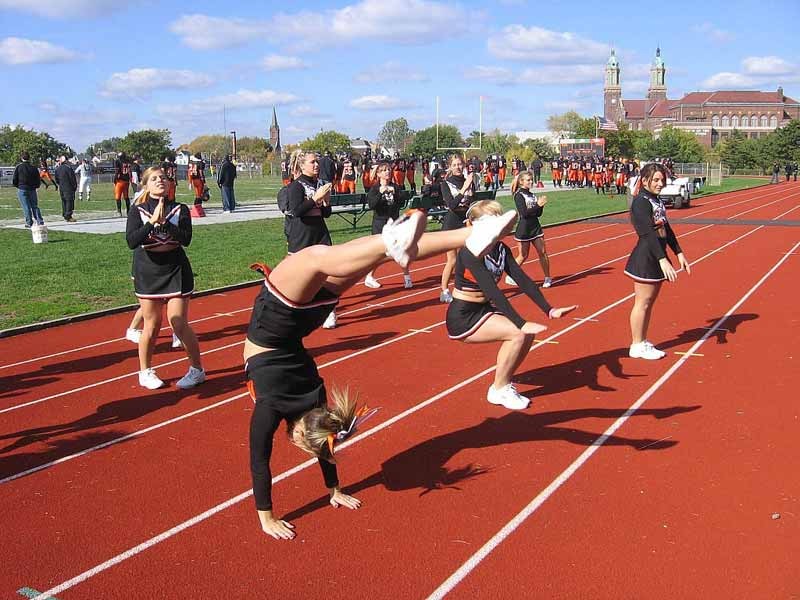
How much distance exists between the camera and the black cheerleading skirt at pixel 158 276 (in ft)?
21.1

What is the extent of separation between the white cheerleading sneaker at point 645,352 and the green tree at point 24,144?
89453mm

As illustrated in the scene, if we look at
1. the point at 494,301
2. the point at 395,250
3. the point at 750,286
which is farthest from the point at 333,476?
the point at 750,286

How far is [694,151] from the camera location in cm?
9931

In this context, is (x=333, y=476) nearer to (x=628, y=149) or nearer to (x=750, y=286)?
(x=750, y=286)

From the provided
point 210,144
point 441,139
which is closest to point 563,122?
point 441,139

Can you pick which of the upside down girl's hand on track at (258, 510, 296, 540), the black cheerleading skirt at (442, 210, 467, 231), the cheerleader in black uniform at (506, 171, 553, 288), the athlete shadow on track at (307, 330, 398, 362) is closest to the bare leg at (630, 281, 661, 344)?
the athlete shadow on track at (307, 330, 398, 362)

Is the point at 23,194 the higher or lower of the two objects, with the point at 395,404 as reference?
higher

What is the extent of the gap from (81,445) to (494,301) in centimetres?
323

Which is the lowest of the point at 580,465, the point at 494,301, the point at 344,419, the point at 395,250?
the point at 580,465

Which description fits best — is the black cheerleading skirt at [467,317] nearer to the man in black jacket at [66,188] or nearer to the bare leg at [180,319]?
the bare leg at [180,319]

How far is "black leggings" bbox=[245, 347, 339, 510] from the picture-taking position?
3.96 m

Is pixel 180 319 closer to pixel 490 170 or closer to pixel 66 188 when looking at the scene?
pixel 66 188

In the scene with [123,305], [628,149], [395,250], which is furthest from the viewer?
[628,149]

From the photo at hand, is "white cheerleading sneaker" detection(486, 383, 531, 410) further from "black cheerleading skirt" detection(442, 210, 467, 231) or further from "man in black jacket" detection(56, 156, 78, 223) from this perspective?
"man in black jacket" detection(56, 156, 78, 223)
